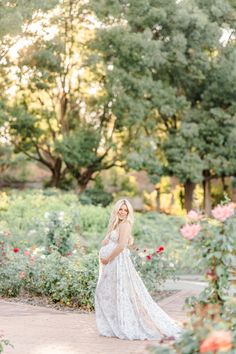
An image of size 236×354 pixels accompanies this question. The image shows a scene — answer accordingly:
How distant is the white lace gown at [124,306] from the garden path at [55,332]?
0.61 ft

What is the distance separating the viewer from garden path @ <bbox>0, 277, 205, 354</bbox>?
8336 millimetres

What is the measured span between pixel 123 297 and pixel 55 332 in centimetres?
98

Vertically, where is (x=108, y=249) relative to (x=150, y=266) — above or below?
above

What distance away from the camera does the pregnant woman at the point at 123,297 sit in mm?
9078

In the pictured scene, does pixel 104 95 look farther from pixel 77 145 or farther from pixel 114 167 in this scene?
pixel 114 167

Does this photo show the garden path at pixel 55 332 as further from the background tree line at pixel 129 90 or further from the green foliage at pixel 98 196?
the green foliage at pixel 98 196

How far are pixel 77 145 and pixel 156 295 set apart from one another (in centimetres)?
1682

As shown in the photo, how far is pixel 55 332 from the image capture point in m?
9.41

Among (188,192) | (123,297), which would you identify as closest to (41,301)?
(123,297)

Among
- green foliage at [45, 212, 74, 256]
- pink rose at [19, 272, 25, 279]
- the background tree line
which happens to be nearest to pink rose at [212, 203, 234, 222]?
pink rose at [19, 272, 25, 279]

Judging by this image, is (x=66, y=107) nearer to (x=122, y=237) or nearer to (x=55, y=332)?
(x=55, y=332)

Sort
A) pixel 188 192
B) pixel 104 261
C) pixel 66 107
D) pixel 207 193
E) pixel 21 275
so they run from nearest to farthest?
pixel 104 261 < pixel 21 275 < pixel 188 192 < pixel 66 107 < pixel 207 193

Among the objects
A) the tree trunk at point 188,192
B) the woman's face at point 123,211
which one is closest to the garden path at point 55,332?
the woman's face at point 123,211

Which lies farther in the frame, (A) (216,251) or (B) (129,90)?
(B) (129,90)
